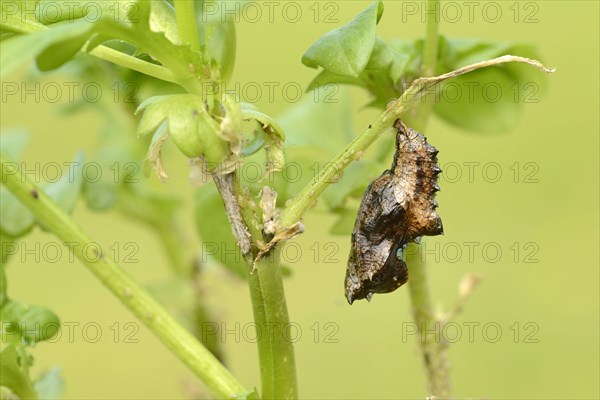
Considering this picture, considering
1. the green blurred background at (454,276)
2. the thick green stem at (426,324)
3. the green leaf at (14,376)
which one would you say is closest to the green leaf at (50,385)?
the green leaf at (14,376)

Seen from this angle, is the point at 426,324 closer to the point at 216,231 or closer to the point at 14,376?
the point at 216,231

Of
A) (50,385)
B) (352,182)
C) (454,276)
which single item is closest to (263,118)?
(352,182)

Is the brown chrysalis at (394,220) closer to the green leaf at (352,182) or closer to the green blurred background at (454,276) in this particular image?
the green leaf at (352,182)

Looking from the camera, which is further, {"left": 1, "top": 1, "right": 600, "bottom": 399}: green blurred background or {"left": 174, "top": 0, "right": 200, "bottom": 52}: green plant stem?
{"left": 1, "top": 1, "right": 600, "bottom": 399}: green blurred background

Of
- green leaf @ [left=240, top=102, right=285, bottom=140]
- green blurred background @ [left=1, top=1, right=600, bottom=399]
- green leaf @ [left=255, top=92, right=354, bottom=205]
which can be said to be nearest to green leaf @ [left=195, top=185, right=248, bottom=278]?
green leaf @ [left=255, top=92, right=354, bottom=205]

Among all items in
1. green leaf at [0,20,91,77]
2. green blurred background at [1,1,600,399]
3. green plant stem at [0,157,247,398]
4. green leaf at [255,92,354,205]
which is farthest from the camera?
green blurred background at [1,1,600,399]

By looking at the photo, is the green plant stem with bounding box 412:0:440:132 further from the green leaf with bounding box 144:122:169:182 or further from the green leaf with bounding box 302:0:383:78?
the green leaf with bounding box 144:122:169:182
